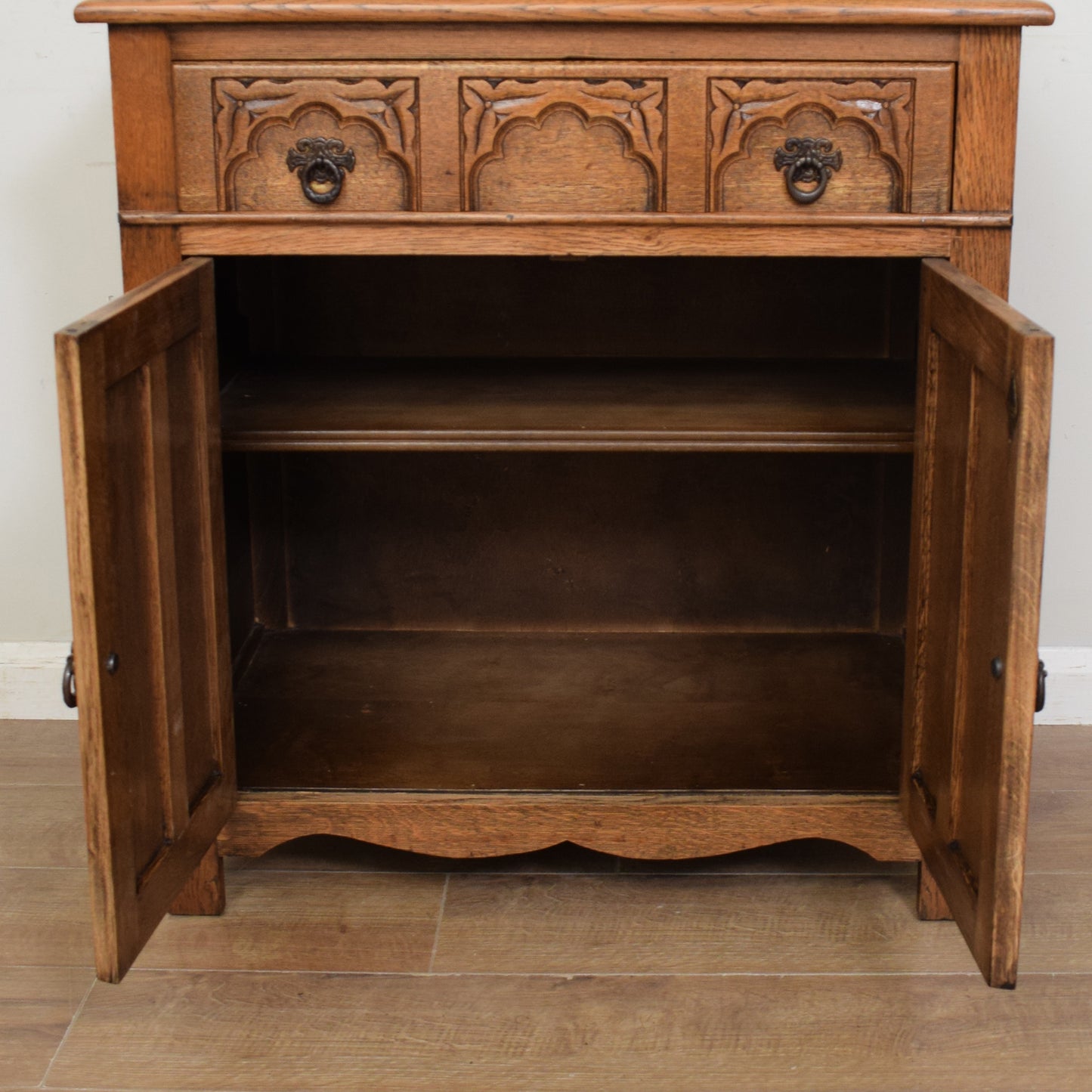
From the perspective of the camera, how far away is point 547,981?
2.00 metres

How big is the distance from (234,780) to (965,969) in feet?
3.34

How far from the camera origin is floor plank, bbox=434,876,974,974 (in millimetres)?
2041

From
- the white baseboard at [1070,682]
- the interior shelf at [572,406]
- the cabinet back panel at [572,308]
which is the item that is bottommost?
the white baseboard at [1070,682]

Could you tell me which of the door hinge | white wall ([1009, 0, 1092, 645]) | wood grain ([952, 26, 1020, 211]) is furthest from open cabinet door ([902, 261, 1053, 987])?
white wall ([1009, 0, 1092, 645])

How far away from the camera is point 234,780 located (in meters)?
2.13

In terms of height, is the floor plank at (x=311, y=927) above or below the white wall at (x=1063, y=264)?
below

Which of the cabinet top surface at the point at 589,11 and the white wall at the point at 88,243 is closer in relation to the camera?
the cabinet top surface at the point at 589,11

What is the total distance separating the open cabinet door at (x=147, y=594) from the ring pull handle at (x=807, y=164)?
29.6 inches

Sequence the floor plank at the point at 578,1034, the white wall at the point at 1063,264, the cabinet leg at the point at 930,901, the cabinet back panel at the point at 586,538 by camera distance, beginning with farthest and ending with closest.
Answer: the cabinet back panel at the point at 586,538 < the white wall at the point at 1063,264 < the cabinet leg at the point at 930,901 < the floor plank at the point at 578,1034

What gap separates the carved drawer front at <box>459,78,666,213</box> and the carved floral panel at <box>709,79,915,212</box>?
0.27 ft

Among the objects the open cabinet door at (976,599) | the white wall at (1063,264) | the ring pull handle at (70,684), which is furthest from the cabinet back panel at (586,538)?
the ring pull handle at (70,684)

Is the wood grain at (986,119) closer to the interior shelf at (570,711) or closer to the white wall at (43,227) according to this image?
the interior shelf at (570,711)

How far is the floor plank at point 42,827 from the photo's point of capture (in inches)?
91.7

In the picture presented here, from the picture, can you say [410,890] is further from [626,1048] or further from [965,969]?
[965,969]
